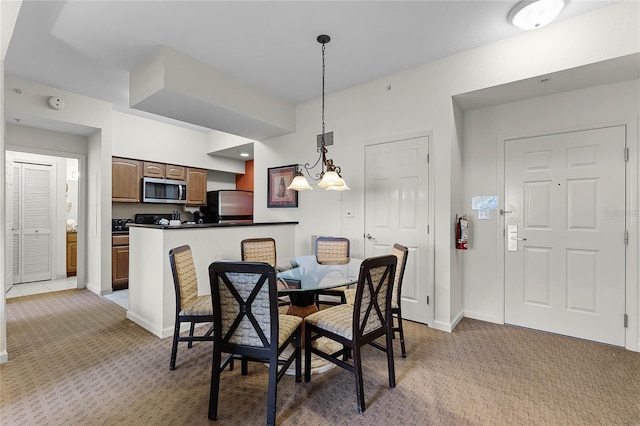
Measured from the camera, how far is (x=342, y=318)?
6.81ft

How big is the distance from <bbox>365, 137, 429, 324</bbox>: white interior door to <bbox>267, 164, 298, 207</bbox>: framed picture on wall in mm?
1202

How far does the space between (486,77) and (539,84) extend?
0.46 metres

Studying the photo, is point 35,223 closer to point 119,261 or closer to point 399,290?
point 119,261

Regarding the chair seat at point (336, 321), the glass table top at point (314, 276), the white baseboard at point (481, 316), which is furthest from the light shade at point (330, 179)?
the white baseboard at point (481, 316)

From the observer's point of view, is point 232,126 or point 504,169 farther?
point 232,126

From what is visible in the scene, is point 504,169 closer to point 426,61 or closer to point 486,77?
point 486,77

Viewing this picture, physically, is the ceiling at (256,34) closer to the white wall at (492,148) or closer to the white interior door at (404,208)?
the white wall at (492,148)

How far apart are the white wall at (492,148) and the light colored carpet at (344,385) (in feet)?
1.63

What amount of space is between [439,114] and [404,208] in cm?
104

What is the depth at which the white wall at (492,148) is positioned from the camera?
9.48 feet

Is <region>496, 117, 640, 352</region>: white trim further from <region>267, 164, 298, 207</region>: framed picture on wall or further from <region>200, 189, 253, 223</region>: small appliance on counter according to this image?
<region>200, 189, 253, 223</region>: small appliance on counter

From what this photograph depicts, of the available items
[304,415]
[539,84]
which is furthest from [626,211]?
[304,415]

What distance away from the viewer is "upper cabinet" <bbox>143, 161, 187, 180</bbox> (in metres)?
5.25

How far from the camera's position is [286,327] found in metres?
1.94
